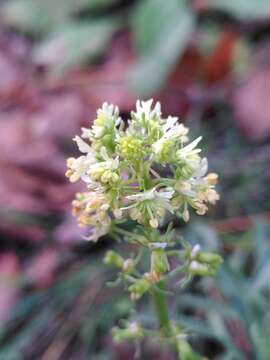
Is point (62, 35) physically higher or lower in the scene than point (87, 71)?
higher

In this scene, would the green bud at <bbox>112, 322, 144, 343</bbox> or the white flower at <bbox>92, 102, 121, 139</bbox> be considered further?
the green bud at <bbox>112, 322, 144, 343</bbox>

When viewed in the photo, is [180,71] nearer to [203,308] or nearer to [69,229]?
[69,229]

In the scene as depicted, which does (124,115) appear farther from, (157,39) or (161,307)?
(161,307)

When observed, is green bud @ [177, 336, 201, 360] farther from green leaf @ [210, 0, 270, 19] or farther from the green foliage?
green leaf @ [210, 0, 270, 19]

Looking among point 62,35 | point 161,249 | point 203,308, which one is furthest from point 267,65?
point 161,249

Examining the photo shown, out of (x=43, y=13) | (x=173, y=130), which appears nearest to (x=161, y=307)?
(x=173, y=130)

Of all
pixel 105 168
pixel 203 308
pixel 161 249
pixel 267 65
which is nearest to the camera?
pixel 105 168

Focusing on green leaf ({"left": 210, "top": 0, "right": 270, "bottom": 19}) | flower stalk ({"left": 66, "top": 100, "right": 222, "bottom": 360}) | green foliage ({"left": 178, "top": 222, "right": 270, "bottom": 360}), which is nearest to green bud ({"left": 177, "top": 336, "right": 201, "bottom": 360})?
flower stalk ({"left": 66, "top": 100, "right": 222, "bottom": 360})
